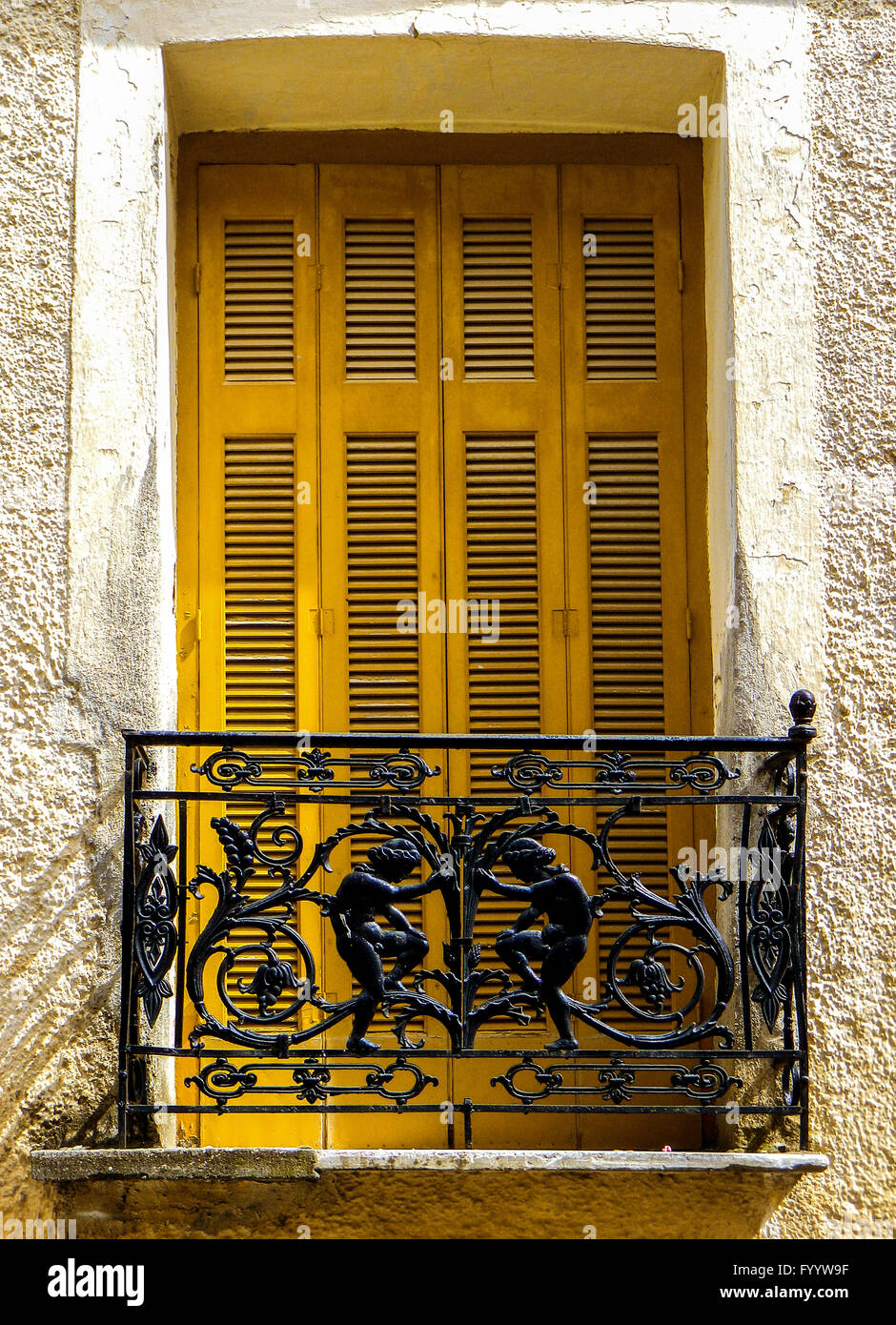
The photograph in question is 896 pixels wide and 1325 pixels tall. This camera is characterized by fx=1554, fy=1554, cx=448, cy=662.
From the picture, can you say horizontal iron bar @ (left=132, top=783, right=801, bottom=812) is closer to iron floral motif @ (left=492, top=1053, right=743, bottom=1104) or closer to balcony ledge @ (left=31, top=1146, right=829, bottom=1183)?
iron floral motif @ (left=492, top=1053, right=743, bottom=1104)

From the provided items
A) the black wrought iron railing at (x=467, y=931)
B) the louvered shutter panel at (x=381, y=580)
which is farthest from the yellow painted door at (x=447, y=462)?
the black wrought iron railing at (x=467, y=931)

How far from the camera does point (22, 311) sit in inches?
189

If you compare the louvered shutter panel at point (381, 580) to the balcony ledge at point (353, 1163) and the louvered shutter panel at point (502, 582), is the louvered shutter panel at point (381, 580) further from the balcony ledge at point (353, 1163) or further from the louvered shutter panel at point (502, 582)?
the balcony ledge at point (353, 1163)

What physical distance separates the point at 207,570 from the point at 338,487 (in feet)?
1.67

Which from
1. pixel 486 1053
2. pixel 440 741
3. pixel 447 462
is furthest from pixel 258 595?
pixel 486 1053

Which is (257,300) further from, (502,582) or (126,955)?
(126,955)

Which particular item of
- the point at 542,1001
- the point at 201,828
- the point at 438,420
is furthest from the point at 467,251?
the point at 542,1001

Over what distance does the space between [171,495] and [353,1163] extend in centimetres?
212

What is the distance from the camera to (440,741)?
14.2 ft

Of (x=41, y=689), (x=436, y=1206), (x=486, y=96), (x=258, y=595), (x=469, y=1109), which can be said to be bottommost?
(x=436, y=1206)

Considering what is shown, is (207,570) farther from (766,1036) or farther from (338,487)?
(766,1036)

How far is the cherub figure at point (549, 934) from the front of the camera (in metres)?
4.25

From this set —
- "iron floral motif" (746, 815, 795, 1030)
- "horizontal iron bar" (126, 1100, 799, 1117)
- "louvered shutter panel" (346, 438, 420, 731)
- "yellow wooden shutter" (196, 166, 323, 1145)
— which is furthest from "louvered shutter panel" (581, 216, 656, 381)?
"horizontal iron bar" (126, 1100, 799, 1117)

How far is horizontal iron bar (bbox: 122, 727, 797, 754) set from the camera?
4273mm
